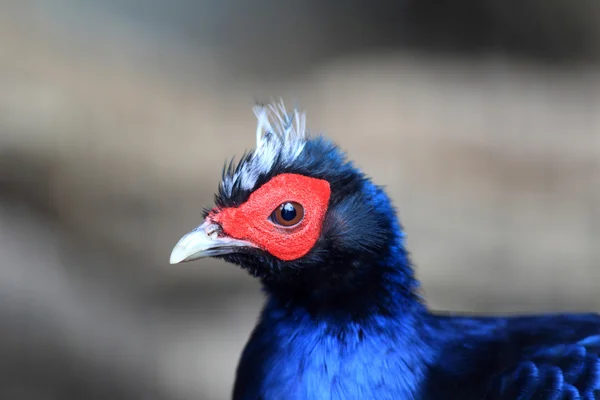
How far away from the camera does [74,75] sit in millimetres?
6000

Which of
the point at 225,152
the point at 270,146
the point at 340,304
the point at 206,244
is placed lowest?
the point at 340,304

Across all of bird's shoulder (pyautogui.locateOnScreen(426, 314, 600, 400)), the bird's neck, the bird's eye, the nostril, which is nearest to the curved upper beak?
the nostril

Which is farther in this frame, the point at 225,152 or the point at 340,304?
the point at 225,152

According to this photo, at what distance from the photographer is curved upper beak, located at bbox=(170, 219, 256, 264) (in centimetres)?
241

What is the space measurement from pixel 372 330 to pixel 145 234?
10.9ft

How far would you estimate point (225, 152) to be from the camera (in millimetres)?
6012

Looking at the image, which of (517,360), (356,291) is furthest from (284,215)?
(517,360)

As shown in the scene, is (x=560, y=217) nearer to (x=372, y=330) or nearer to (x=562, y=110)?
(x=562, y=110)

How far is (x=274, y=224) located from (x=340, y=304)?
0.34m

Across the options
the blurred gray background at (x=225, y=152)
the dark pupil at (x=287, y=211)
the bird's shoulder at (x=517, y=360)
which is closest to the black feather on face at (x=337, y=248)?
the dark pupil at (x=287, y=211)

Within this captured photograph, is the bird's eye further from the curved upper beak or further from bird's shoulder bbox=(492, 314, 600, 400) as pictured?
bird's shoulder bbox=(492, 314, 600, 400)

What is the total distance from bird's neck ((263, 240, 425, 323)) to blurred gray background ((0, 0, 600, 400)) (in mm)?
2573

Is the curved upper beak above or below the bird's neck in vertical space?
above

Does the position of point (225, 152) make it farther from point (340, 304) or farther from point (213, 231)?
point (340, 304)
